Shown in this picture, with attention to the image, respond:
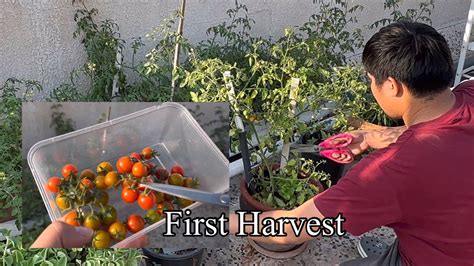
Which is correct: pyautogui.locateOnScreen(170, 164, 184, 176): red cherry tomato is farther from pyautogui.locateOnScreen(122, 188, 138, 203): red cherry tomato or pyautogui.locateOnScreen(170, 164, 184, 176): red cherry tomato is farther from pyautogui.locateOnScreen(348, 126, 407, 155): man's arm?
pyautogui.locateOnScreen(348, 126, 407, 155): man's arm

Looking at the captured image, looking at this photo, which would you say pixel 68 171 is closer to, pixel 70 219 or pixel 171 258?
pixel 70 219

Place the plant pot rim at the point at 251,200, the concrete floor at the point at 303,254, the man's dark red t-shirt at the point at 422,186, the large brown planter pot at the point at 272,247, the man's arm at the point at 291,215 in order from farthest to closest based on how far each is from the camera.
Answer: the concrete floor at the point at 303,254
the large brown planter pot at the point at 272,247
the plant pot rim at the point at 251,200
the man's arm at the point at 291,215
the man's dark red t-shirt at the point at 422,186

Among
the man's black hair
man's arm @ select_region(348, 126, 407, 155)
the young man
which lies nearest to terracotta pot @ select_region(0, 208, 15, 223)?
the young man

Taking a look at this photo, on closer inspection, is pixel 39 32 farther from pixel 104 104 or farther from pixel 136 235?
pixel 136 235

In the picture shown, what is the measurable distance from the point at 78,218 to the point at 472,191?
1177mm

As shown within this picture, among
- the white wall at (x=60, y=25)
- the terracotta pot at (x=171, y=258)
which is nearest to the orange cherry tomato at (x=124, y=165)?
the terracotta pot at (x=171, y=258)

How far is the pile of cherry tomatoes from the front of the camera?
1.18 metres

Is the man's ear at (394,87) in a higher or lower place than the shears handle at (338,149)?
higher

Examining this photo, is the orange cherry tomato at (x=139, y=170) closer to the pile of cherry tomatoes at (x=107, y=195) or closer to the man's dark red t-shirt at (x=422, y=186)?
the pile of cherry tomatoes at (x=107, y=195)

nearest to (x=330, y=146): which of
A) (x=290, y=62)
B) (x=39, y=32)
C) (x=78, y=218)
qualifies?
(x=290, y=62)

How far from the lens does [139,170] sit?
124 centimetres

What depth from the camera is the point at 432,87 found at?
1566 mm

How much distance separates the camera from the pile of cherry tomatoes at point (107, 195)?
1183 millimetres

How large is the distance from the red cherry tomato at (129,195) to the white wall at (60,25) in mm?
1883
